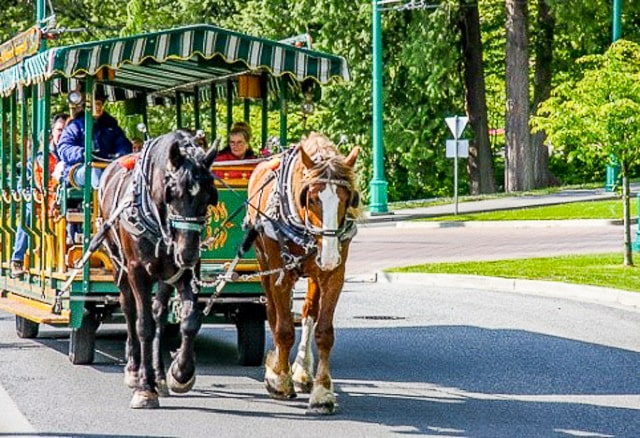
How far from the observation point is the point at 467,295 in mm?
21672

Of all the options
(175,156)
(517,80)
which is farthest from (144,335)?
(517,80)

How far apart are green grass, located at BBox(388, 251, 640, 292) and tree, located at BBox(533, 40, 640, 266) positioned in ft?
2.84

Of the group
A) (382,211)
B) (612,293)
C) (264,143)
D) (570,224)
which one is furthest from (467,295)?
(382,211)

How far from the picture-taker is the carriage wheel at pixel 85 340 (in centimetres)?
1341

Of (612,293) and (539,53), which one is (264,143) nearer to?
(612,293)

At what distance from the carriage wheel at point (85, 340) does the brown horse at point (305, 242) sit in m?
1.88

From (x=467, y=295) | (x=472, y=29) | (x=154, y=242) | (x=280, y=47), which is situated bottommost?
(x=467, y=295)

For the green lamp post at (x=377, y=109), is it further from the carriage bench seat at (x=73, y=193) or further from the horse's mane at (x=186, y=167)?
the horse's mane at (x=186, y=167)

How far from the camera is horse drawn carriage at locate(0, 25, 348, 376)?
1291cm

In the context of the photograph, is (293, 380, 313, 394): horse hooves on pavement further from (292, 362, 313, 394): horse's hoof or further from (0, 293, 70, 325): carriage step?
(0, 293, 70, 325): carriage step

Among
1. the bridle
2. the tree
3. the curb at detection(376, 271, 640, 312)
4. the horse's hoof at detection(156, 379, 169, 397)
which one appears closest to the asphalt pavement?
the curb at detection(376, 271, 640, 312)

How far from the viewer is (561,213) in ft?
122

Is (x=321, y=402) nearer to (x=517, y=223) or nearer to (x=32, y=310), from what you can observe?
(x=32, y=310)

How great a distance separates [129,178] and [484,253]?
702 inches
